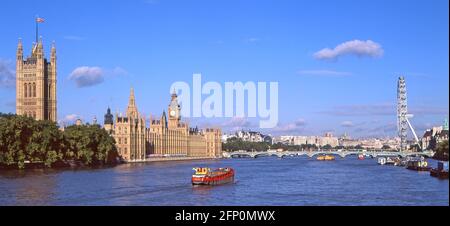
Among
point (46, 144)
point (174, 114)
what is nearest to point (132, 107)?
point (174, 114)

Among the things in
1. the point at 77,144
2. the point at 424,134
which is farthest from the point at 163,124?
the point at 424,134

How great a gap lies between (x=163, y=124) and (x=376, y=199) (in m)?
104

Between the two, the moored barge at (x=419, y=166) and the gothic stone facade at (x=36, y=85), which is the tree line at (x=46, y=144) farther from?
the moored barge at (x=419, y=166)

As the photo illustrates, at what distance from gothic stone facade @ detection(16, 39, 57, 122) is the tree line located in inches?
1247

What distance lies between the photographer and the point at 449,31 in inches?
555

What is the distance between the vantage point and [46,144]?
6700cm

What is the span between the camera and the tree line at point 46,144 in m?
62.8

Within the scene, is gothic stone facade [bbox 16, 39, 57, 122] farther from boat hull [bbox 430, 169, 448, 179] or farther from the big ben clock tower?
boat hull [bbox 430, 169, 448, 179]

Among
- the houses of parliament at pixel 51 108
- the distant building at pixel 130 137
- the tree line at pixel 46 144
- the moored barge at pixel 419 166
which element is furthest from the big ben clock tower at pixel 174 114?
the moored barge at pixel 419 166

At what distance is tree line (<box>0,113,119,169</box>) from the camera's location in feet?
206

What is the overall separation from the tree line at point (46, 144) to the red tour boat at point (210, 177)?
71.9 ft
